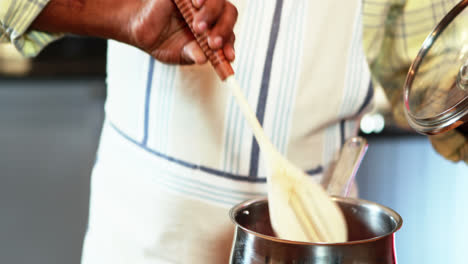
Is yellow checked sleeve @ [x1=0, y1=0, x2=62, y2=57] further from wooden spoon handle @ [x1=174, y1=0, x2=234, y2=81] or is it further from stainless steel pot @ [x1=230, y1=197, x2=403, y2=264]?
stainless steel pot @ [x1=230, y1=197, x2=403, y2=264]

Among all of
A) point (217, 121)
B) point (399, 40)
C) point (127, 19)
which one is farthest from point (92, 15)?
point (399, 40)

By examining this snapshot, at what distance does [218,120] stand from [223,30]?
139 millimetres

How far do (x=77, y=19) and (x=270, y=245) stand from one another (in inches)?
9.9

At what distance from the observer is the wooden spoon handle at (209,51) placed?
0.41m

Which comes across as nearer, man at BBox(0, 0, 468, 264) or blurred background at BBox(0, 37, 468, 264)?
man at BBox(0, 0, 468, 264)

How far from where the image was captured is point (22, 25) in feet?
1.51

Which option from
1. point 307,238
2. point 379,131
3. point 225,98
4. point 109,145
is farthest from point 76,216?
point 307,238

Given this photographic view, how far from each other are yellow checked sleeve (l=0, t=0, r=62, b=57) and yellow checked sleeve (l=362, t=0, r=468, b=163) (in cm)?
31

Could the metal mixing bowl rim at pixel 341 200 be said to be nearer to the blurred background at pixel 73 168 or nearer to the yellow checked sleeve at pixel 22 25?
the yellow checked sleeve at pixel 22 25

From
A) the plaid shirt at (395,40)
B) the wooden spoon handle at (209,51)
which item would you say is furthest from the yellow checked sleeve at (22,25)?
the wooden spoon handle at (209,51)

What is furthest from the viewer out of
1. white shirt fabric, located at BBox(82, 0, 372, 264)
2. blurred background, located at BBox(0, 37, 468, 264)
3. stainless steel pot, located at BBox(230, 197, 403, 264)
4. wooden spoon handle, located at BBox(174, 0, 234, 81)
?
blurred background, located at BBox(0, 37, 468, 264)

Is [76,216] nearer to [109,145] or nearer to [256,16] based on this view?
[109,145]

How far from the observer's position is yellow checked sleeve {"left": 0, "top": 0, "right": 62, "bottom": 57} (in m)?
0.45

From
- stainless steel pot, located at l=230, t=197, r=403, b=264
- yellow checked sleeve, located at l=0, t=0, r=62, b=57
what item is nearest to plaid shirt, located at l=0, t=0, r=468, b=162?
yellow checked sleeve, located at l=0, t=0, r=62, b=57
